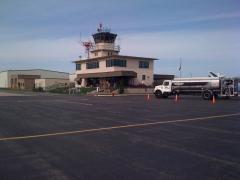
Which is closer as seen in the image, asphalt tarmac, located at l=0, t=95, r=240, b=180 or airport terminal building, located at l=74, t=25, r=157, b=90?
asphalt tarmac, located at l=0, t=95, r=240, b=180

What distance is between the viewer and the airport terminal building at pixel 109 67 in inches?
2320

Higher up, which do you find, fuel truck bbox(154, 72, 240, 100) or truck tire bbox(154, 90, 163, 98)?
fuel truck bbox(154, 72, 240, 100)

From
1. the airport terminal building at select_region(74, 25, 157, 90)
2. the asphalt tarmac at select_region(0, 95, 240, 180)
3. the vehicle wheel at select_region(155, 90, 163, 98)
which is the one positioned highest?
the airport terminal building at select_region(74, 25, 157, 90)

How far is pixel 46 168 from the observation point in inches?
266

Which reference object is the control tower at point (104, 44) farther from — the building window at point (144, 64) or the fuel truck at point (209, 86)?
the fuel truck at point (209, 86)

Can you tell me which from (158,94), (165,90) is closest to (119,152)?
(165,90)

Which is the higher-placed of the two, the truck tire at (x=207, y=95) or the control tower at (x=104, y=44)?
the control tower at (x=104, y=44)

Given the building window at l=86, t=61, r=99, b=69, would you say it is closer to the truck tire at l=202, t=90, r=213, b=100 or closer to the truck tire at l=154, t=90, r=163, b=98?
the truck tire at l=154, t=90, r=163, b=98

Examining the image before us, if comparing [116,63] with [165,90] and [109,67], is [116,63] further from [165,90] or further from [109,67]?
[165,90]

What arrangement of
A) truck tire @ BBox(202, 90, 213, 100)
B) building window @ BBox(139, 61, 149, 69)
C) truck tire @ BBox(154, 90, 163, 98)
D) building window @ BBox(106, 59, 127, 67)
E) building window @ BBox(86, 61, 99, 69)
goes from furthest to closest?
1. building window @ BBox(86, 61, 99, 69)
2. building window @ BBox(139, 61, 149, 69)
3. building window @ BBox(106, 59, 127, 67)
4. truck tire @ BBox(154, 90, 163, 98)
5. truck tire @ BBox(202, 90, 213, 100)

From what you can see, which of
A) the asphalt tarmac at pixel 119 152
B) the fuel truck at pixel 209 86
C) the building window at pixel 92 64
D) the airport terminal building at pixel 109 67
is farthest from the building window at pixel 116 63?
the asphalt tarmac at pixel 119 152

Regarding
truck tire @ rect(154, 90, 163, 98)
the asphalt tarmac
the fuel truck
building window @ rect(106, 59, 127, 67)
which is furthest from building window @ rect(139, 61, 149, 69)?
the asphalt tarmac

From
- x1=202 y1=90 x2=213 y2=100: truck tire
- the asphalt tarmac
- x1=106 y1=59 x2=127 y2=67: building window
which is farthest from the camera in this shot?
x1=106 y1=59 x2=127 y2=67: building window

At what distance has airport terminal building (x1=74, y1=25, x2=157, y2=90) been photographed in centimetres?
5894
